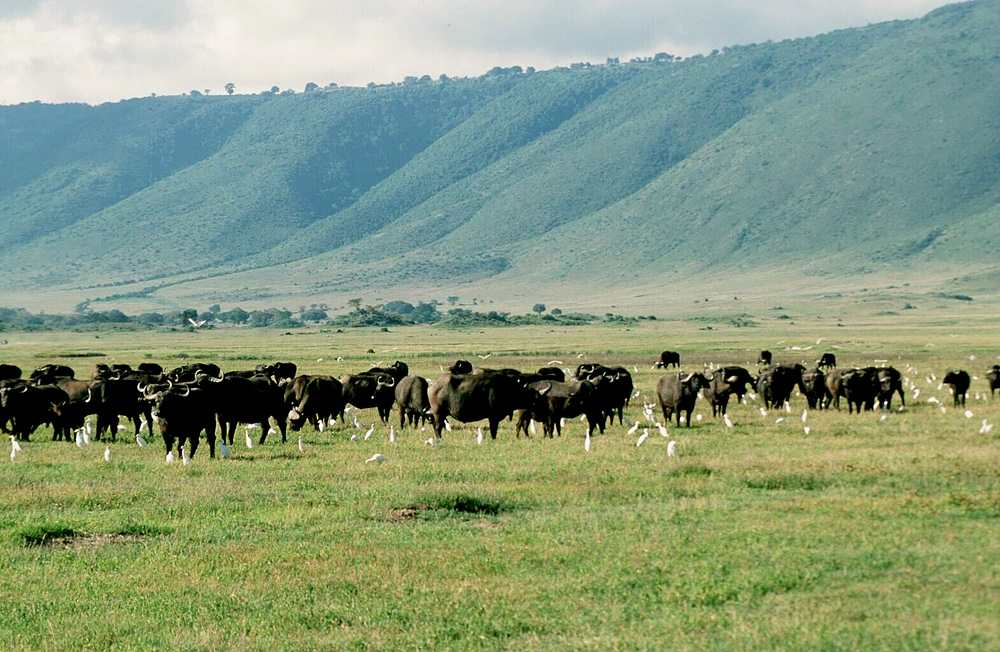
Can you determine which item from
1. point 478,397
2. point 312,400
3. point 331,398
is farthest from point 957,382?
point 312,400

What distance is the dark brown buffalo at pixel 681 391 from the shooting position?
2758 centimetres

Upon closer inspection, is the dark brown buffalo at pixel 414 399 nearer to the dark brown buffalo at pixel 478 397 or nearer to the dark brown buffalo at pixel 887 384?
the dark brown buffalo at pixel 478 397

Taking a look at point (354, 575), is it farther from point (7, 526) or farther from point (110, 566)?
point (7, 526)

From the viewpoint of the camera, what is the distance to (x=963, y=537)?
43.2 ft

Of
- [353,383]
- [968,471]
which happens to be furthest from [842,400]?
[968,471]

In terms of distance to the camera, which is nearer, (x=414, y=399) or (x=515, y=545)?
(x=515, y=545)

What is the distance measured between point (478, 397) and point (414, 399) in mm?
2776

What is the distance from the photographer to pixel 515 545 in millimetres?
13758

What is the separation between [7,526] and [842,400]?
87.0 ft

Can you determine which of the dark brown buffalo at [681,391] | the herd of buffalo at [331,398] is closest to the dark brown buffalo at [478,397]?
the herd of buffalo at [331,398]

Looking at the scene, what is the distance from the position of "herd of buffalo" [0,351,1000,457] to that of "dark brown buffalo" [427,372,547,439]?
20 mm

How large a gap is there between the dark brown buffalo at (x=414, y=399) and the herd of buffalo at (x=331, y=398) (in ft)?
0.09

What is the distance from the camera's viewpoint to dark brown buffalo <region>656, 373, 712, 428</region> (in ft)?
90.5

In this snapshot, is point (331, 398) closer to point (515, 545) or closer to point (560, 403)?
point (560, 403)
